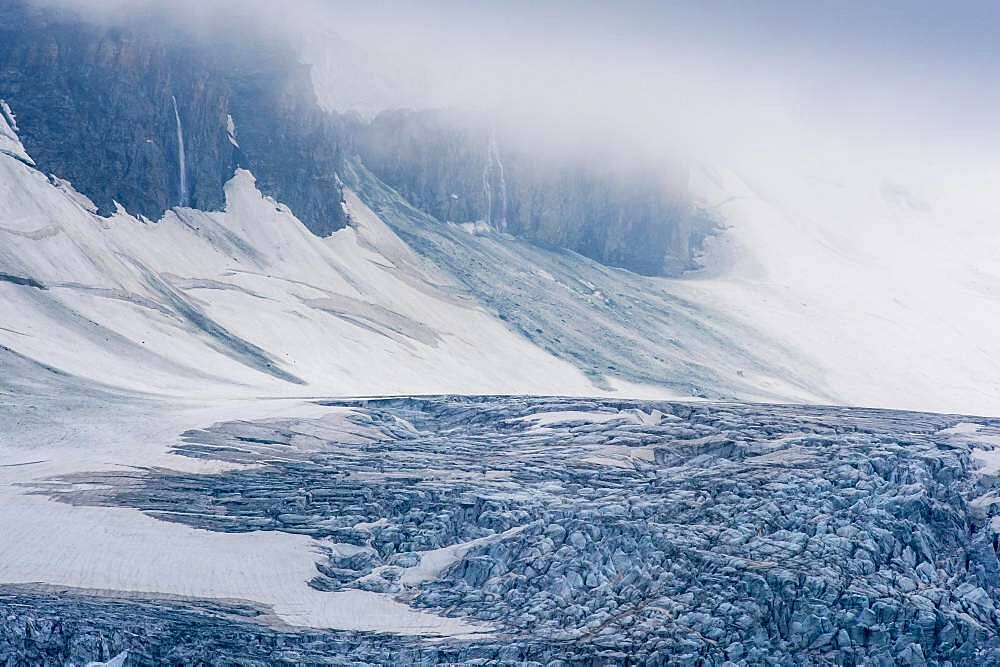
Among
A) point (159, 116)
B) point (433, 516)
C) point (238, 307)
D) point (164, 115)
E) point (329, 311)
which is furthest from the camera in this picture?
point (164, 115)

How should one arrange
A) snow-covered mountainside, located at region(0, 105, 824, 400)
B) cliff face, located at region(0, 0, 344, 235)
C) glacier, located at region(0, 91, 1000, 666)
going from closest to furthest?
glacier, located at region(0, 91, 1000, 666), snow-covered mountainside, located at region(0, 105, 824, 400), cliff face, located at region(0, 0, 344, 235)

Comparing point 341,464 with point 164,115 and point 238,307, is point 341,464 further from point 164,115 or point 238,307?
point 164,115

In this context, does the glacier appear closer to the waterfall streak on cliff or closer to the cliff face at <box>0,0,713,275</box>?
the cliff face at <box>0,0,713,275</box>

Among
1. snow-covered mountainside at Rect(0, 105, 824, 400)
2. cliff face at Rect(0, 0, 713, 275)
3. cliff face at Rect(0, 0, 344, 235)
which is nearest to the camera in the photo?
snow-covered mountainside at Rect(0, 105, 824, 400)

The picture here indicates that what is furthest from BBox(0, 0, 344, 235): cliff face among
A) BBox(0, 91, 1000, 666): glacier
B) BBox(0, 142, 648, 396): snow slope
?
BBox(0, 91, 1000, 666): glacier

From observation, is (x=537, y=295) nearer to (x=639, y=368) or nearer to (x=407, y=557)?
(x=639, y=368)

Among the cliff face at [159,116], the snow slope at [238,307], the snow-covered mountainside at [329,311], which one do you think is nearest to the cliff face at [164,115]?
the cliff face at [159,116]

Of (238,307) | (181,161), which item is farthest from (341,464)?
(181,161)

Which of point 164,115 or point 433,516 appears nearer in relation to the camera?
point 433,516

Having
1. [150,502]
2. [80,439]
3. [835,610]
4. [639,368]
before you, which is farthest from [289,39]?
[835,610]

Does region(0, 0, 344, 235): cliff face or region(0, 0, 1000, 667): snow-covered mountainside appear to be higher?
region(0, 0, 344, 235): cliff face
